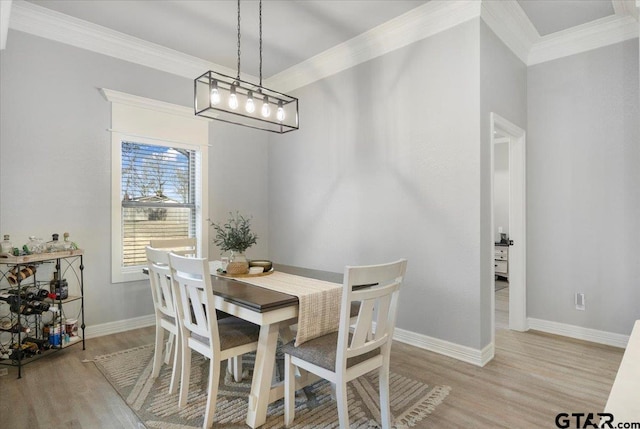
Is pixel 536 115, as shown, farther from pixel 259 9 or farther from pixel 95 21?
pixel 95 21

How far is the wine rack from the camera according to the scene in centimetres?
268

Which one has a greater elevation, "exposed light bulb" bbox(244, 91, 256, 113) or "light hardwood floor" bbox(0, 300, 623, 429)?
"exposed light bulb" bbox(244, 91, 256, 113)

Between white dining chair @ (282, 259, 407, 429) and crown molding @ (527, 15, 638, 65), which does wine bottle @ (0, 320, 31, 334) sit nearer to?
white dining chair @ (282, 259, 407, 429)

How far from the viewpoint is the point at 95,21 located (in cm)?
325

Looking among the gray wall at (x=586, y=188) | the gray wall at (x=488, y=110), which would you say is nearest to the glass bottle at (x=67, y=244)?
the gray wall at (x=488, y=110)

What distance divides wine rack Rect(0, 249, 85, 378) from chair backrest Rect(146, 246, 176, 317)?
1.01 metres

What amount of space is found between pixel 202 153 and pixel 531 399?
3.92 meters

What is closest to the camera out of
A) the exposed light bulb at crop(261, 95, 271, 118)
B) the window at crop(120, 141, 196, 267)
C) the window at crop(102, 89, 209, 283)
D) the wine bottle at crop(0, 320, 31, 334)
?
the exposed light bulb at crop(261, 95, 271, 118)

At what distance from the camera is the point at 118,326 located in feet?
11.7

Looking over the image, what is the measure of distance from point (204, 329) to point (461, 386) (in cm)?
181

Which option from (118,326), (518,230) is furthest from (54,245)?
(518,230)

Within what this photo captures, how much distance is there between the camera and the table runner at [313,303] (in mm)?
1961

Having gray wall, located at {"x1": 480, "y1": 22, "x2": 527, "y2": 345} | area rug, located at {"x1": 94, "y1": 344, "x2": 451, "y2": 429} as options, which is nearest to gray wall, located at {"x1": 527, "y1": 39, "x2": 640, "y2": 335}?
gray wall, located at {"x1": 480, "y1": 22, "x2": 527, "y2": 345}

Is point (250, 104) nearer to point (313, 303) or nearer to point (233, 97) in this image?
point (233, 97)
